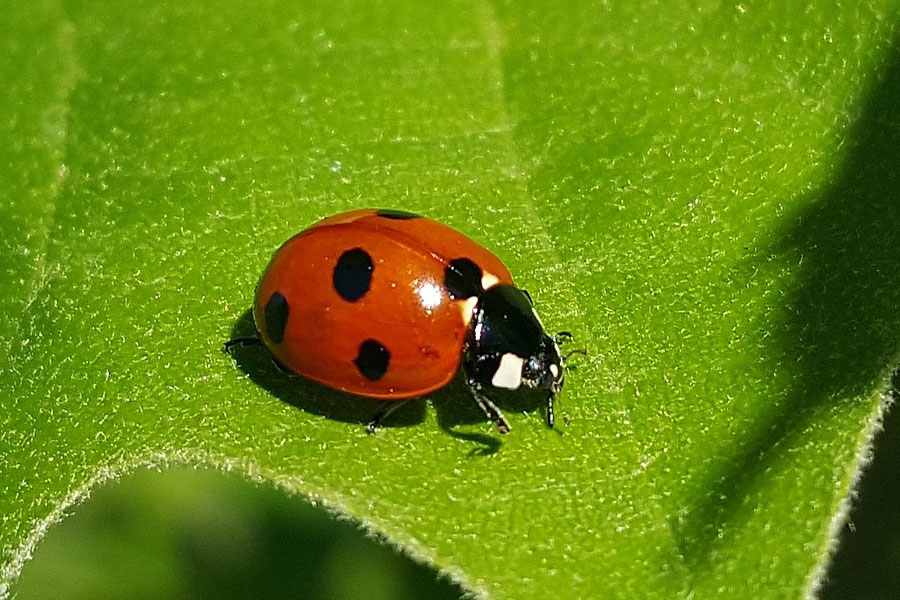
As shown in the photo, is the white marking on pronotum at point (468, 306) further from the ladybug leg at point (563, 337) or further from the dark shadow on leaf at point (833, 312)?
the dark shadow on leaf at point (833, 312)

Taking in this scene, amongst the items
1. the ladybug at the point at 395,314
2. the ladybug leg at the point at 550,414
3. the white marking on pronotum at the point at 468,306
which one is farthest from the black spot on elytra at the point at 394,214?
the ladybug leg at the point at 550,414

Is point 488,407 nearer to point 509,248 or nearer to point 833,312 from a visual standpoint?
point 509,248

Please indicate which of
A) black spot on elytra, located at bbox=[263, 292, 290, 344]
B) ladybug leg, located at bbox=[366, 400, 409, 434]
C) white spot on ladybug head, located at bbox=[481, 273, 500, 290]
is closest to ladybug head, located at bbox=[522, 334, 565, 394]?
white spot on ladybug head, located at bbox=[481, 273, 500, 290]

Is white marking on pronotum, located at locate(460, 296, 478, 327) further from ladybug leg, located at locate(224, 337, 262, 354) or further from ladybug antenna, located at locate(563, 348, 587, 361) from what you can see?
ladybug leg, located at locate(224, 337, 262, 354)

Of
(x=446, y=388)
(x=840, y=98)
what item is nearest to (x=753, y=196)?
(x=840, y=98)

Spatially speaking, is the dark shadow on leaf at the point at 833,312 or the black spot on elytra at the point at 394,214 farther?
the black spot on elytra at the point at 394,214

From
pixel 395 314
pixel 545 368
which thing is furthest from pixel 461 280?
pixel 545 368
